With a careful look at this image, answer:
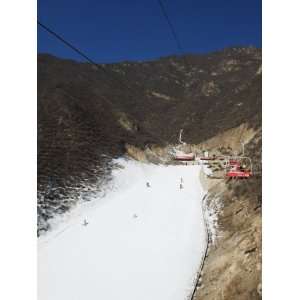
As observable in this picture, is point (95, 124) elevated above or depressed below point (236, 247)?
above

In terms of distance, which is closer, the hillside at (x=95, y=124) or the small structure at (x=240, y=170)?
the small structure at (x=240, y=170)

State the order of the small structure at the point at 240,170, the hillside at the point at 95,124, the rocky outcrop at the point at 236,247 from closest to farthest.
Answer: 1. the rocky outcrop at the point at 236,247
2. the small structure at the point at 240,170
3. the hillside at the point at 95,124

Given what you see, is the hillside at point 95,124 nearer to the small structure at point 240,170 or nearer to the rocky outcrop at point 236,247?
the small structure at point 240,170

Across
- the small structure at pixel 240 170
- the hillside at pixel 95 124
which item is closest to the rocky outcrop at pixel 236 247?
the small structure at pixel 240 170

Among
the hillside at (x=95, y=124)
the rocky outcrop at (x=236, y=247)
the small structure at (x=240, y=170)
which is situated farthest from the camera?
the hillside at (x=95, y=124)

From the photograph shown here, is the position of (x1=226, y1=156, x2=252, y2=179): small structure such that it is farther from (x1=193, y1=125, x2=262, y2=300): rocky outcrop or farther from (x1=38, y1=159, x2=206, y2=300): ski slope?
(x1=38, y1=159, x2=206, y2=300): ski slope

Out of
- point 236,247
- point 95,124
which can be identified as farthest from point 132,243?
point 95,124

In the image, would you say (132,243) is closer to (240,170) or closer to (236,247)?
(236,247)

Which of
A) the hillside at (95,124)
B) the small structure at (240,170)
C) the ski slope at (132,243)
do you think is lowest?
the ski slope at (132,243)

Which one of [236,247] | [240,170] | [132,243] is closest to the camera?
[236,247]
